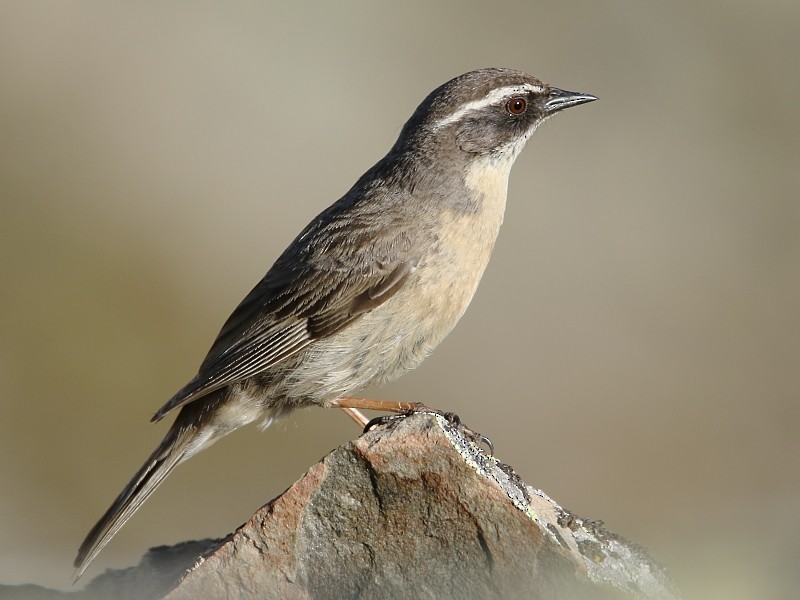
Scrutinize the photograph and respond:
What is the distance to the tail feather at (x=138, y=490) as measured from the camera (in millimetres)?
7684

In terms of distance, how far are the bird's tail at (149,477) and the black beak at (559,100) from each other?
3521 millimetres

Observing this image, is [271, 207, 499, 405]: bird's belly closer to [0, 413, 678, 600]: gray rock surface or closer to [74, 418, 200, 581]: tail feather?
[74, 418, 200, 581]: tail feather

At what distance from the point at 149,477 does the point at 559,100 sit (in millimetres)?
4182

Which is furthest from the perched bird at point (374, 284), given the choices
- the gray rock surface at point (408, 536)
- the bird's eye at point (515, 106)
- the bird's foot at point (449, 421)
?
the gray rock surface at point (408, 536)

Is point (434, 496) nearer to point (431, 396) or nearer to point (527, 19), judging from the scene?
point (431, 396)

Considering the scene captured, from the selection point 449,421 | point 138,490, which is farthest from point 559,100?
point 138,490

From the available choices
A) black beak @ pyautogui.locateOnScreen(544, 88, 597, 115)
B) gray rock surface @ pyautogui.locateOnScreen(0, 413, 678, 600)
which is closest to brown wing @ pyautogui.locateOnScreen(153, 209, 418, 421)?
gray rock surface @ pyautogui.locateOnScreen(0, 413, 678, 600)

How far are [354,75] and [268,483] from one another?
32.7 ft

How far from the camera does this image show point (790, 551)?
6.74 metres

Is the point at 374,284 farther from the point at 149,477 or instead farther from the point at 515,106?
the point at 149,477

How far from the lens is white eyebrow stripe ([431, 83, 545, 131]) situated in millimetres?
A: 8336

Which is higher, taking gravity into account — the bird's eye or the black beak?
the black beak

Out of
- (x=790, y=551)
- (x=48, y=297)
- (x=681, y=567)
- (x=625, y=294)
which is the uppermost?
(x=625, y=294)

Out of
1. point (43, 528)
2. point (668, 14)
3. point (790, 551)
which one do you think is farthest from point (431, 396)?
point (668, 14)
